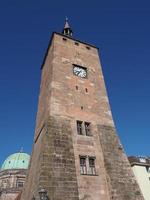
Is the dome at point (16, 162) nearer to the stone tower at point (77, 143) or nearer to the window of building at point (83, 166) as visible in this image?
the stone tower at point (77, 143)

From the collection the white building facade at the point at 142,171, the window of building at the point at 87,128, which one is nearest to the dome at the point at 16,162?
the white building facade at the point at 142,171

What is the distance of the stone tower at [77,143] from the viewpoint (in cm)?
1346

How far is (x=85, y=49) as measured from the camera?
24.5 m

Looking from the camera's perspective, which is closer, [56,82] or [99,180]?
[99,180]

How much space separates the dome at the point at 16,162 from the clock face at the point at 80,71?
4103cm

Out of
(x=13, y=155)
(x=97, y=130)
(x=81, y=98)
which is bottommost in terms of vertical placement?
(x=97, y=130)

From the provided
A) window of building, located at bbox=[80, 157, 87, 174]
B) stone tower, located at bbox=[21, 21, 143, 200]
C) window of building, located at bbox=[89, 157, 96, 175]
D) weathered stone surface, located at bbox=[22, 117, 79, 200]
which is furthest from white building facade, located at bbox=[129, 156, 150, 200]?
weathered stone surface, located at bbox=[22, 117, 79, 200]

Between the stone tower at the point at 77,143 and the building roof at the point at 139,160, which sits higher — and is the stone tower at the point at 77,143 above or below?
below

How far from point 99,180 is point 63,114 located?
5555 millimetres

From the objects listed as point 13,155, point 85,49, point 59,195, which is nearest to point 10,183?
point 13,155

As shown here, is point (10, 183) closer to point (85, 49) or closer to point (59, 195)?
point (85, 49)

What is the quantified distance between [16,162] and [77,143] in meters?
44.8

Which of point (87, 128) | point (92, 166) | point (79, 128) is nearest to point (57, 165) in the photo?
point (92, 166)

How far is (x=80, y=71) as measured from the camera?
70.8 ft
